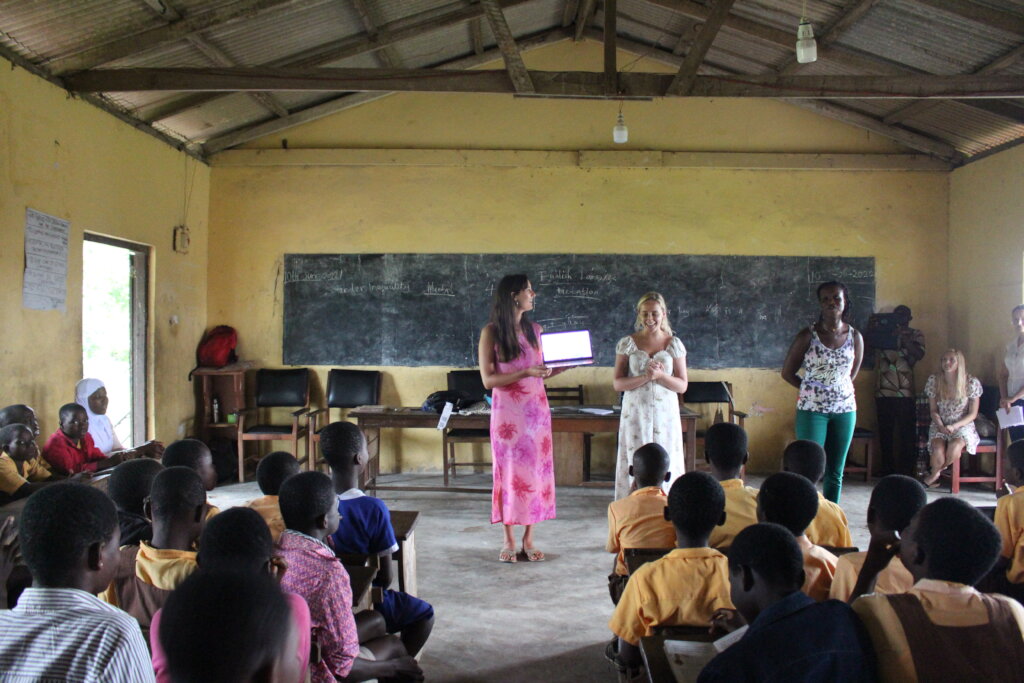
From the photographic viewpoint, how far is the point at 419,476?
6.44 metres

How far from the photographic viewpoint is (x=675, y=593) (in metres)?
1.76

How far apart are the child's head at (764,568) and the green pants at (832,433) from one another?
247 centimetres

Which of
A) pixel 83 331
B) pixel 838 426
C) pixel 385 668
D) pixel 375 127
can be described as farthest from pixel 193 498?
pixel 375 127

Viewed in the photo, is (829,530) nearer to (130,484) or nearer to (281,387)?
(130,484)

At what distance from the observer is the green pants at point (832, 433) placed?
3.70 meters

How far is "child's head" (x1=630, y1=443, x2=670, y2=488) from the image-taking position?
265cm

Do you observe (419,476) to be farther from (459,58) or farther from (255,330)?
(459,58)

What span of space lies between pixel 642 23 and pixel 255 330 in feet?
13.3

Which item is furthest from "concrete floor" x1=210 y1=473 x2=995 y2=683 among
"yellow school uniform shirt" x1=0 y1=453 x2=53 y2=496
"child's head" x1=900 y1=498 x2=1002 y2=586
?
"yellow school uniform shirt" x1=0 y1=453 x2=53 y2=496

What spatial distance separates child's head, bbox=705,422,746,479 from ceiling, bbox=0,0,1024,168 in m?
2.48

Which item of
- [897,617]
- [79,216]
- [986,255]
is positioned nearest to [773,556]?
[897,617]

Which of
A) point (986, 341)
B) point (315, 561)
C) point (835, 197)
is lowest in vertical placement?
point (315, 561)

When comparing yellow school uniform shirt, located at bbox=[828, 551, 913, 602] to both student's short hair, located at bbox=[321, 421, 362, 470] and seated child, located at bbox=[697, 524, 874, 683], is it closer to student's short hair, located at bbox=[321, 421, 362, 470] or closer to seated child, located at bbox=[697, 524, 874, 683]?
seated child, located at bbox=[697, 524, 874, 683]

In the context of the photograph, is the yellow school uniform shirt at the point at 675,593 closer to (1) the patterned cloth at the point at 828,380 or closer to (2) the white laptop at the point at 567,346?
(1) the patterned cloth at the point at 828,380
